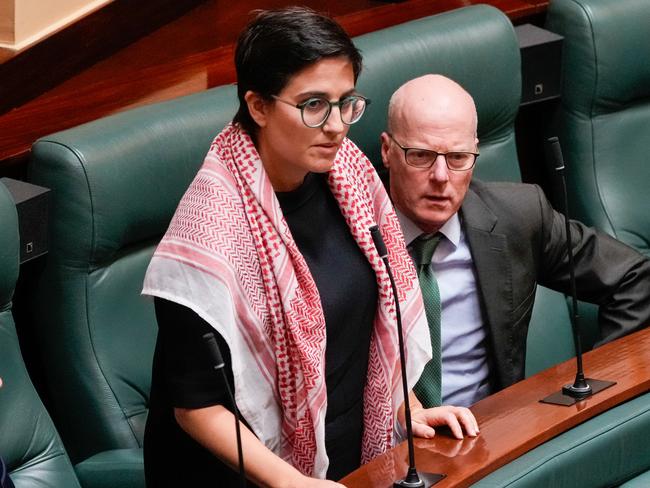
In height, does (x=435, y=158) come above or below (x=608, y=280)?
above

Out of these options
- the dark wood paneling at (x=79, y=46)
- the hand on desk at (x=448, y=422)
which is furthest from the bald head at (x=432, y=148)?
the dark wood paneling at (x=79, y=46)

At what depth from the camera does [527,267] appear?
1.64 m

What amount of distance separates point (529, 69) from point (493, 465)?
1.06 m

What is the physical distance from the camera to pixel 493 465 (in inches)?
48.1

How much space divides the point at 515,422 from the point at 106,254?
560 mm

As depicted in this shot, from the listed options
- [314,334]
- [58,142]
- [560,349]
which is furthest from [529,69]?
[314,334]

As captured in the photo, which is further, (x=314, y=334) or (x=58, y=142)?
(x=58, y=142)

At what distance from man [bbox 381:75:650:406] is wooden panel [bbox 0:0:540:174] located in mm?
398

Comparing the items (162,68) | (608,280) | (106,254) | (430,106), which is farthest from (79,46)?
(608,280)

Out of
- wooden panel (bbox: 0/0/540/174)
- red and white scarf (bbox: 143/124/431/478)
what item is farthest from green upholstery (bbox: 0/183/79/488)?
red and white scarf (bbox: 143/124/431/478)

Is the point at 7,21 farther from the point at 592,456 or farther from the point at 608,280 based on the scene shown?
the point at 592,456

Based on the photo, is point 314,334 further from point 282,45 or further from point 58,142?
point 58,142

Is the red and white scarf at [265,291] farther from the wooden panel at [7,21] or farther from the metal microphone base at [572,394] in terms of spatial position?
the wooden panel at [7,21]

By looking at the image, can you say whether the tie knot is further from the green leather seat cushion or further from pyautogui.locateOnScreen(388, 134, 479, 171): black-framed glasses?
the green leather seat cushion
